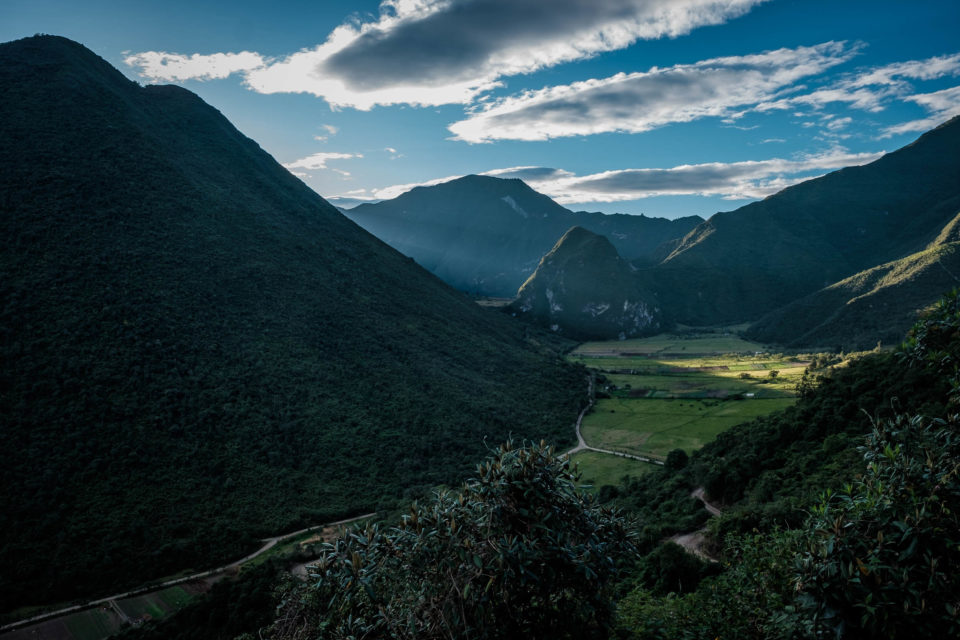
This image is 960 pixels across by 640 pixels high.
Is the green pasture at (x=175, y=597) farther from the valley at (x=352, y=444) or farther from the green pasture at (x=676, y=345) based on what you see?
the green pasture at (x=676, y=345)

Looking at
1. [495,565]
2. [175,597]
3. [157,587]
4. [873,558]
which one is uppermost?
[873,558]

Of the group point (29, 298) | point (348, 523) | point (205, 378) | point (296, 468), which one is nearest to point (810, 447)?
point (348, 523)

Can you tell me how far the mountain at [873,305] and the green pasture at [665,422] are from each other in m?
60.6

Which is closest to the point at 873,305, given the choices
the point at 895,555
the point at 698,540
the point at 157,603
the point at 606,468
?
the point at 606,468

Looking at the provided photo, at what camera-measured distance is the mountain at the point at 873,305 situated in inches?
4491

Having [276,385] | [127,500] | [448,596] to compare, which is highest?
[448,596]

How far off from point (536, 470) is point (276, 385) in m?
57.2

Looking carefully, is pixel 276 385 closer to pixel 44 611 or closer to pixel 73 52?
pixel 44 611

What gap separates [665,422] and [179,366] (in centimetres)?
7011

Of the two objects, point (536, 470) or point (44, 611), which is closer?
point (536, 470)

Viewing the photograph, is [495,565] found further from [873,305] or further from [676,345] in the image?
[676,345]

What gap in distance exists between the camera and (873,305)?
126812 mm

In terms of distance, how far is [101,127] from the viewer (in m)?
80.0

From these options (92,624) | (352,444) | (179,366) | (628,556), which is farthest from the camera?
(352,444)
